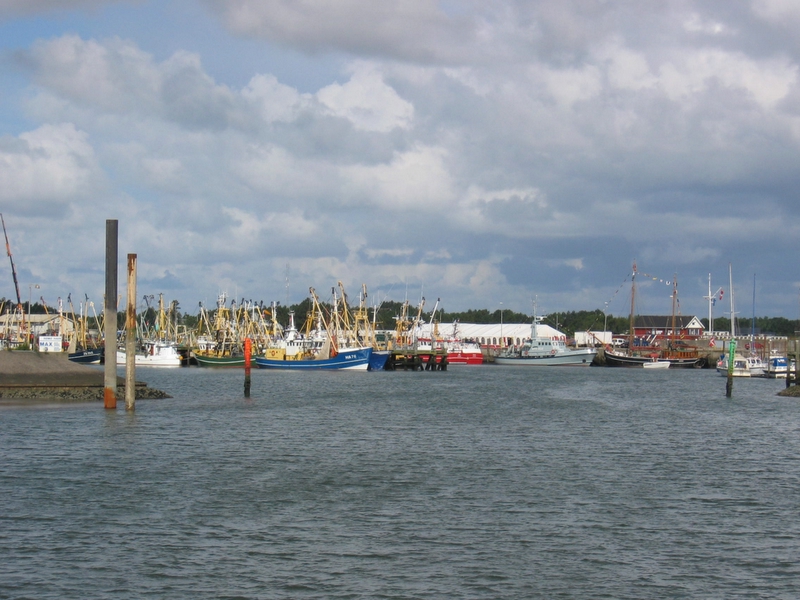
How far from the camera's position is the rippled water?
19.9 m

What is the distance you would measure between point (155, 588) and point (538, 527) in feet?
33.5

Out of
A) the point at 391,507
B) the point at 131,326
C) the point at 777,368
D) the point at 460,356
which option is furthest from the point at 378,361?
the point at 391,507

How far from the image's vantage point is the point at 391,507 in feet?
90.3

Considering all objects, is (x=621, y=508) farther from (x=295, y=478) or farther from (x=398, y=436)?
(x=398, y=436)

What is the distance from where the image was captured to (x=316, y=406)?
219 feet

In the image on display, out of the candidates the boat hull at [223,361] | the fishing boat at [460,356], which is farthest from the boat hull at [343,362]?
Answer: the fishing boat at [460,356]

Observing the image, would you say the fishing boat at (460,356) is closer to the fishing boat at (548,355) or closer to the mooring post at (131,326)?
the fishing boat at (548,355)

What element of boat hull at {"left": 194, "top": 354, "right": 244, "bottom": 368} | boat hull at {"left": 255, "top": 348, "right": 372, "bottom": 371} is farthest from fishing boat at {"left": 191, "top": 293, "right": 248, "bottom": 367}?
boat hull at {"left": 255, "top": 348, "right": 372, "bottom": 371}

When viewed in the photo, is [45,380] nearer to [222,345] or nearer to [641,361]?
[222,345]

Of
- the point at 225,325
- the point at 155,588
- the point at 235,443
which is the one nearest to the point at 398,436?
the point at 235,443

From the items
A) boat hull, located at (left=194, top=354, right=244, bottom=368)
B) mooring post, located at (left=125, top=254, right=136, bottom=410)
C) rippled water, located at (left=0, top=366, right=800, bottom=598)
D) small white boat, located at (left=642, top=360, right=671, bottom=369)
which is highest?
mooring post, located at (left=125, top=254, right=136, bottom=410)

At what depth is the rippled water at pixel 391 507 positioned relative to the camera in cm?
1994

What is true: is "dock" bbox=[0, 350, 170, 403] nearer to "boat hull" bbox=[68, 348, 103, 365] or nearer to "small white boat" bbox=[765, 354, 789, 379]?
"boat hull" bbox=[68, 348, 103, 365]

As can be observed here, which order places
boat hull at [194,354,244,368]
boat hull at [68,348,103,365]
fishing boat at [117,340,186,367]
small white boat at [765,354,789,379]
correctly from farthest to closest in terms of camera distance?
1. fishing boat at [117,340,186,367]
2. boat hull at [194,354,244,368]
3. boat hull at [68,348,103,365]
4. small white boat at [765,354,789,379]
